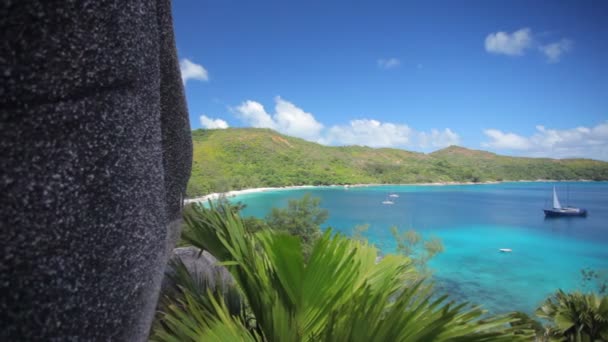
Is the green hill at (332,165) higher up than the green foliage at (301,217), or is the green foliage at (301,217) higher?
the green hill at (332,165)

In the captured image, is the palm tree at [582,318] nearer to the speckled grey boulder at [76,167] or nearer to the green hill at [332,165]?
the speckled grey boulder at [76,167]

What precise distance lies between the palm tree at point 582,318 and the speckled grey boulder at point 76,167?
6.98m

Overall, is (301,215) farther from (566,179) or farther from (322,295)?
(566,179)

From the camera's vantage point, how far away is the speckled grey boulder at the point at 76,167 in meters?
0.67

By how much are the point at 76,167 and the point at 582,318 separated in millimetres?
7750

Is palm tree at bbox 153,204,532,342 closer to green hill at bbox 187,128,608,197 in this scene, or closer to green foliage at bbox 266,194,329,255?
green foliage at bbox 266,194,329,255

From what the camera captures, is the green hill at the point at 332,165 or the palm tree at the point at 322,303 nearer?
the palm tree at the point at 322,303

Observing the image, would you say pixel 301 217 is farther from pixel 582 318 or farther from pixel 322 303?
pixel 322 303

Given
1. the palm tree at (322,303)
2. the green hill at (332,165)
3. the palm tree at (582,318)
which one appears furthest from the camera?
the green hill at (332,165)

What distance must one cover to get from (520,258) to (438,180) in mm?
72544

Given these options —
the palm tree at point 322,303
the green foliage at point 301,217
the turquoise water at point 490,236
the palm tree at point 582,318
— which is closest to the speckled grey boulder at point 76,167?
the palm tree at point 322,303

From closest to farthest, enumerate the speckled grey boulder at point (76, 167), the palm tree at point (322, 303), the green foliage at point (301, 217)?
the speckled grey boulder at point (76, 167) → the palm tree at point (322, 303) → the green foliage at point (301, 217)

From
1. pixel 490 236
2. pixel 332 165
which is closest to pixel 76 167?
pixel 490 236

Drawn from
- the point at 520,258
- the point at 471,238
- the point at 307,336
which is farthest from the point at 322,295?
the point at 471,238
